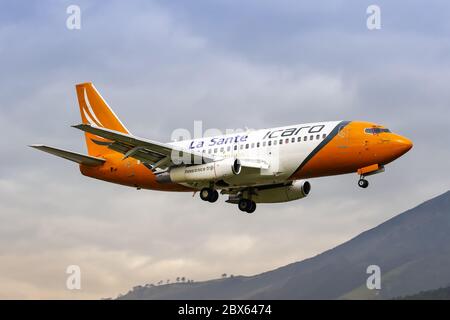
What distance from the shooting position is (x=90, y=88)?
77.6 meters

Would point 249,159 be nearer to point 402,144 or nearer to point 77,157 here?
point 402,144

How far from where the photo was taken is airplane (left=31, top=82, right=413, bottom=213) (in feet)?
193

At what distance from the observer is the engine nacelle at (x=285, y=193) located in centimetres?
6931

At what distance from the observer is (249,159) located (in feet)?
206

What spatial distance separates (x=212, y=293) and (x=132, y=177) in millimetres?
42206

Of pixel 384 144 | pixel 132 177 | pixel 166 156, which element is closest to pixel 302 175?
pixel 384 144

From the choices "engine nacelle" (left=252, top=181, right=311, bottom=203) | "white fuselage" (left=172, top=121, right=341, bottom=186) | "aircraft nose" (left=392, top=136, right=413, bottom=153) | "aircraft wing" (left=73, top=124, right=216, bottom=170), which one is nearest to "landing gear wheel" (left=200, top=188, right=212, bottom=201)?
"white fuselage" (left=172, top=121, right=341, bottom=186)

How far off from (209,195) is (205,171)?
2800 mm

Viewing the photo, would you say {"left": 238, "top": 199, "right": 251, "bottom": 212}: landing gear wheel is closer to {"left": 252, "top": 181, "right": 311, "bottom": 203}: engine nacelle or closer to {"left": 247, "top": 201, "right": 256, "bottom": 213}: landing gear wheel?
{"left": 247, "top": 201, "right": 256, "bottom": 213}: landing gear wheel

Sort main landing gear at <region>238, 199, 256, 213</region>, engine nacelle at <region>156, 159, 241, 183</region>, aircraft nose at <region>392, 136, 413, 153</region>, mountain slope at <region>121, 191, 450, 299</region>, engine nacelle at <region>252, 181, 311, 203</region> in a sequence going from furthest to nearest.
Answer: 1. mountain slope at <region>121, 191, 450, 299</region>
2. main landing gear at <region>238, 199, 256, 213</region>
3. engine nacelle at <region>252, 181, 311, 203</region>
4. engine nacelle at <region>156, 159, 241, 183</region>
5. aircraft nose at <region>392, 136, 413, 153</region>
